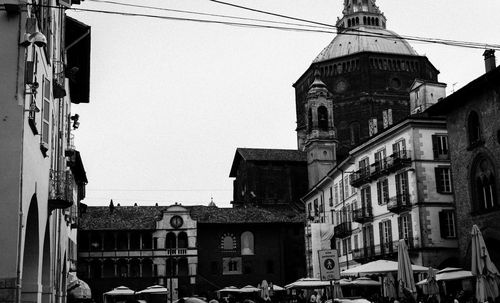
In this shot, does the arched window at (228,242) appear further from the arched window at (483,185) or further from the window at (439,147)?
the arched window at (483,185)

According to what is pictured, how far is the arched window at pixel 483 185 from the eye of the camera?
3148 cm

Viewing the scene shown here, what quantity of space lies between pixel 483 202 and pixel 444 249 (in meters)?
12.0

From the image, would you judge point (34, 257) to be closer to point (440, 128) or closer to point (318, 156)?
point (440, 128)

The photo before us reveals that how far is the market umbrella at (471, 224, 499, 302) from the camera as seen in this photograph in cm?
2215

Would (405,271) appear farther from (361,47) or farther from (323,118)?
(361,47)

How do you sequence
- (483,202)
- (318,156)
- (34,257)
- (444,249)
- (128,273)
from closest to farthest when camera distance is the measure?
1. (34,257)
2. (483,202)
3. (444,249)
4. (128,273)
5. (318,156)

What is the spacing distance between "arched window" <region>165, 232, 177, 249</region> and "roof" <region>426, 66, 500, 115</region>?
40.4 metres

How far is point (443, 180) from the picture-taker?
148 feet

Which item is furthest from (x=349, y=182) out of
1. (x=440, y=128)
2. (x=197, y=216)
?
(x=197, y=216)

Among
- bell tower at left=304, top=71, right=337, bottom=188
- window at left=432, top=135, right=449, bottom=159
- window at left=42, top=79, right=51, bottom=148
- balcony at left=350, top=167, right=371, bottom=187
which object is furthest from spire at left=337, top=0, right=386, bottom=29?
window at left=42, top=79, right=51, bottom=148

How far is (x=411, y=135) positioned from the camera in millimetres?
44719

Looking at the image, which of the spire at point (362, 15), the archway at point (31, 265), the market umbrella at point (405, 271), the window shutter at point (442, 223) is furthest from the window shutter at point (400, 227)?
the spire at point (362, 15)

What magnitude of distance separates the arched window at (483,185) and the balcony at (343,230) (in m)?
23.7

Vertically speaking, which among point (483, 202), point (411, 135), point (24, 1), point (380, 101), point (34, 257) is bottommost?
point (34, 257)
